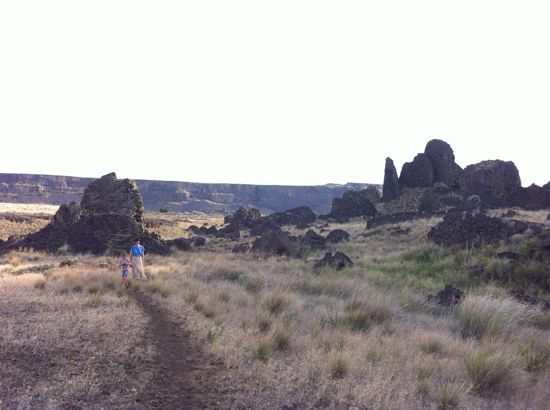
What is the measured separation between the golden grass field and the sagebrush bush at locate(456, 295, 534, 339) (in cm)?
3

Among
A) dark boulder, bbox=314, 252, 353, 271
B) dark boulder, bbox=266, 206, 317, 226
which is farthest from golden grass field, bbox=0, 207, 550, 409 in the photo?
dark boulder, bbox=266, 206, 317, 226

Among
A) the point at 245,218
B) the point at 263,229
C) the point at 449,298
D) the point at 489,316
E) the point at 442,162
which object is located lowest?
the point at 263,229

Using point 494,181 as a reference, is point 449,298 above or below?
below

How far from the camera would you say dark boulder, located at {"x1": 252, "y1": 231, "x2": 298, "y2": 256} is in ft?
85.8

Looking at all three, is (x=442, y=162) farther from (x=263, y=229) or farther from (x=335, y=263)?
(x=335, y=263)

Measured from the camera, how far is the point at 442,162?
60438 millimetres

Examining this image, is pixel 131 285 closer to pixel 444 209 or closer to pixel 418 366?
pixel 418 366

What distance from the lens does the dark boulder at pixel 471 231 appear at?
19516 millimetres

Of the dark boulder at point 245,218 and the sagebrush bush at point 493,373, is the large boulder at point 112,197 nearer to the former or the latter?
the dark boulder at point 245,218

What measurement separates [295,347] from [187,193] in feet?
510

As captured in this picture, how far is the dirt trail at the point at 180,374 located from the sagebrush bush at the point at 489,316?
5.00 metres

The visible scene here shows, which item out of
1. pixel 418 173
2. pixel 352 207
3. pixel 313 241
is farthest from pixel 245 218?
pixel 313 241

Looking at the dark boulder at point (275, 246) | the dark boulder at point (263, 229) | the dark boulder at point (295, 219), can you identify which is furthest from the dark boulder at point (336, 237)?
the dark boulder at point (295, 219)

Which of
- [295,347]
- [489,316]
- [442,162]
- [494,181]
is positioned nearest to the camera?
[295,347]
